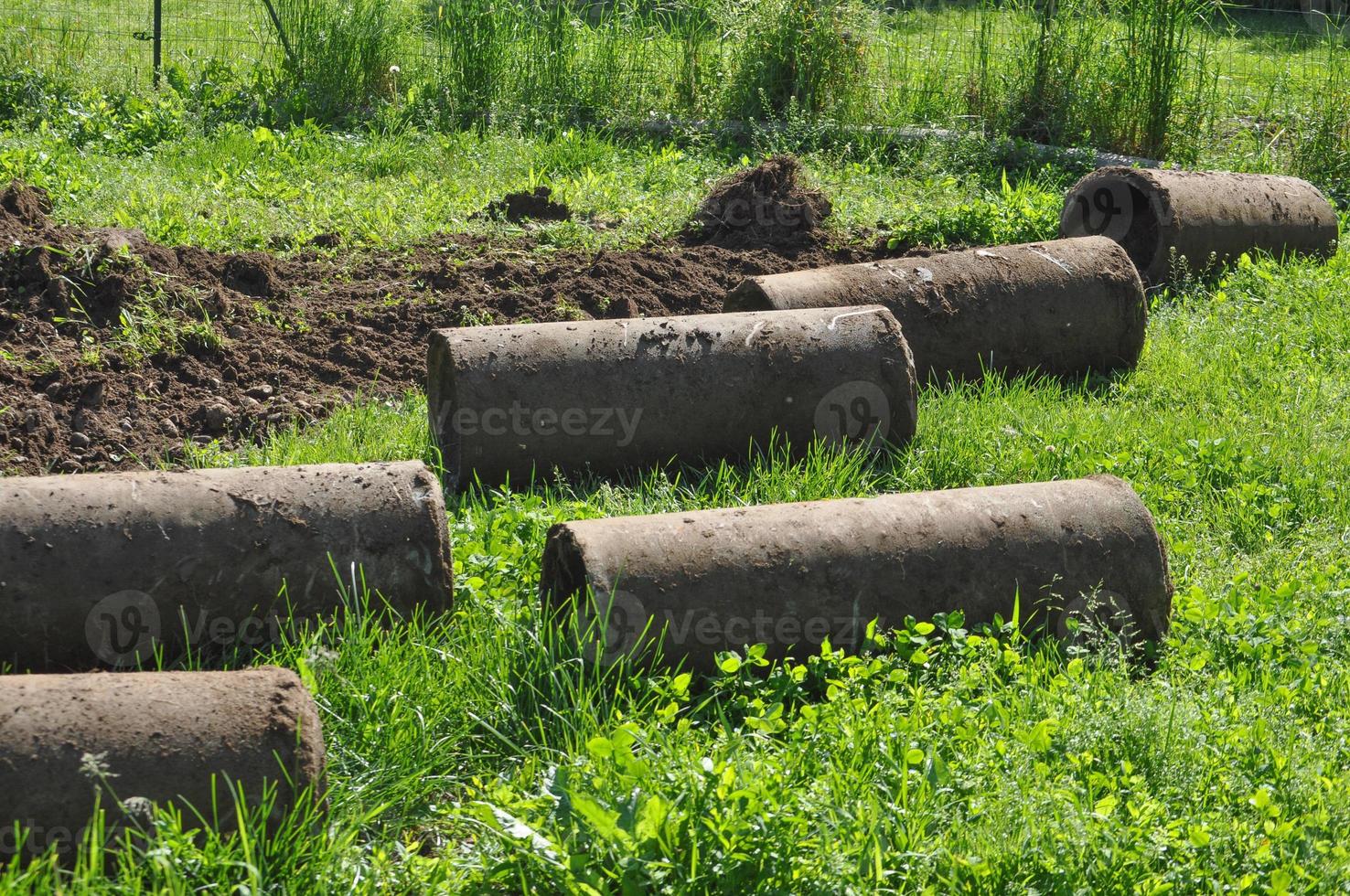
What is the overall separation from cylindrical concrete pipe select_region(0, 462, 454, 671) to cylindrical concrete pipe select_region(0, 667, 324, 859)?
516 millimetres

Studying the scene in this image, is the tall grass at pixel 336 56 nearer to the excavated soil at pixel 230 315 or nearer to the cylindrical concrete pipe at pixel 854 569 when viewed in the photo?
the excavated soil at pixel 230 315

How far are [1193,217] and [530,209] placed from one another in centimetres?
393

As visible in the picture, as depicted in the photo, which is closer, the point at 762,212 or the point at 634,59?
the point at 762,212

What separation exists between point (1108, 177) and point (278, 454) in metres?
5.12

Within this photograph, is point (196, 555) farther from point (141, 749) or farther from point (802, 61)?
point (802, 61)

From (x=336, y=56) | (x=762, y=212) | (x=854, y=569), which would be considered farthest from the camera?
(x=336, y=56)

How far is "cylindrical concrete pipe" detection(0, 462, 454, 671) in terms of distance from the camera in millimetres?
3438

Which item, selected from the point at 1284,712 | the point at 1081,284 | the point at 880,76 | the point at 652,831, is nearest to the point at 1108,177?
the point at 1081,284

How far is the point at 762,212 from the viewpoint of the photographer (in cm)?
802

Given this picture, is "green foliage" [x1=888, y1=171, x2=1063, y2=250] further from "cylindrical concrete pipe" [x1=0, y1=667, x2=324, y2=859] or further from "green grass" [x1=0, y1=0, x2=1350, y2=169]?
"cylindrical concrete pipe" [x1=0, y1=667, x2=324, y2=859]

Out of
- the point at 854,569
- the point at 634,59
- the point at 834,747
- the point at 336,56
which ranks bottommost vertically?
the point at 834,747

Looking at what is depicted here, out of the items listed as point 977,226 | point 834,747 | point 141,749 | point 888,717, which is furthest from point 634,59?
point 141,749

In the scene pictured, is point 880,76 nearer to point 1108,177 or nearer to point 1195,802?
point 1108,177

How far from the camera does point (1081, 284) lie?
6207mm
